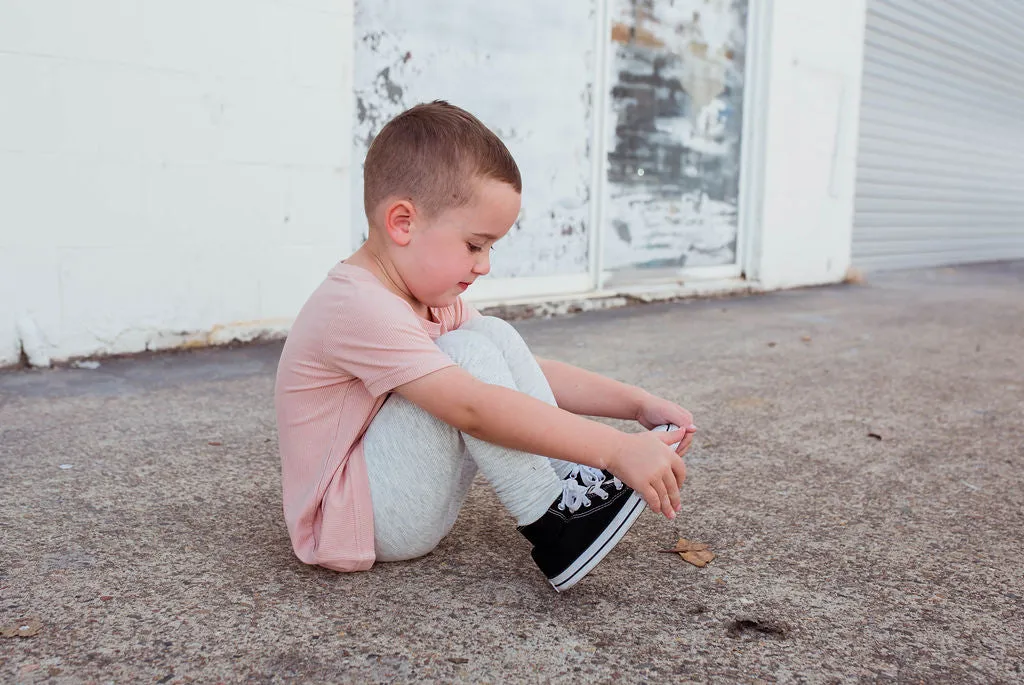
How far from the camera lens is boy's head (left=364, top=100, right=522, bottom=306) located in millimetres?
1567

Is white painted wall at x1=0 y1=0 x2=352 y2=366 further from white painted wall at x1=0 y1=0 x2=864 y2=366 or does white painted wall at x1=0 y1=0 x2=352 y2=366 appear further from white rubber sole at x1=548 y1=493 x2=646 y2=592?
white rubber sole at x1=548 y1=493 x2=646 y2=592

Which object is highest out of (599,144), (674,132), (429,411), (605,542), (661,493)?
(674,132)

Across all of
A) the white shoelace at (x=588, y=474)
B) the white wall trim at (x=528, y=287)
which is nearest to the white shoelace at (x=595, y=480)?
the white shoelace at (x=588, y=474)

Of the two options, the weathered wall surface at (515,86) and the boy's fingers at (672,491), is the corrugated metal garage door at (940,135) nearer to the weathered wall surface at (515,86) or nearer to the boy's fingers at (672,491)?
the weathered wall surface at (515,86)

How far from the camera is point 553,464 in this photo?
5.63 ft

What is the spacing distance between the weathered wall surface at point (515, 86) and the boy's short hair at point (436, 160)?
273 centimetres

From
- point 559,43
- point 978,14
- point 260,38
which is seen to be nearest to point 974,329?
point 559,43

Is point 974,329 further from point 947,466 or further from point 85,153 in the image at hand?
point 85,153

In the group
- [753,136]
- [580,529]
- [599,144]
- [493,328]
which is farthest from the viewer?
[753,136]

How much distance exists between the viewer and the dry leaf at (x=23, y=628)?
141 centimetres

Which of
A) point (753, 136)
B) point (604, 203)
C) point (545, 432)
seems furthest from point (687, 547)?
point (753, 136)

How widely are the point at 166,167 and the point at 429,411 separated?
105 inches

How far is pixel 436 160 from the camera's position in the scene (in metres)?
1.56

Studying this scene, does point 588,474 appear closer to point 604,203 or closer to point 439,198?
point 439,198
